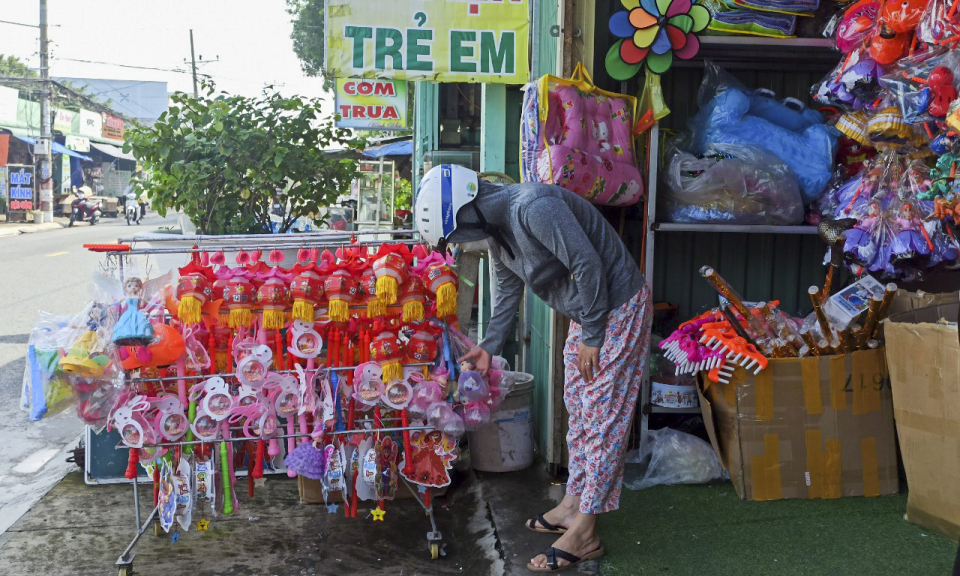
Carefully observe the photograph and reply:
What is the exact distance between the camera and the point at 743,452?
3.70 metres

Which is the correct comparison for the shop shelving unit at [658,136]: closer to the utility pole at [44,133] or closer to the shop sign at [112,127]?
the utility pole at [44,133]

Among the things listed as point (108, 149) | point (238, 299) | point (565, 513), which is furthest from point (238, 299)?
point (108, 149)

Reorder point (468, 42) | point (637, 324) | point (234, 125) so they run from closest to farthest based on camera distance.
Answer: point (637, 324) → point (468, 42) → point (234, 125)

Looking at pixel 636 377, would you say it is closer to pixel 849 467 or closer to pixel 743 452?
pixel 743 452

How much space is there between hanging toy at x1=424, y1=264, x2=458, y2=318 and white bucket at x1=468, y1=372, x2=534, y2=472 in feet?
3.46

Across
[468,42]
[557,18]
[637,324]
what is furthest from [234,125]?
[637,324]

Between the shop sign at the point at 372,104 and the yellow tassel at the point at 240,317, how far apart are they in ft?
23.9

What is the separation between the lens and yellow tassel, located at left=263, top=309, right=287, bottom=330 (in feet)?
10.8

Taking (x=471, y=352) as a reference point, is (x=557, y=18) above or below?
above

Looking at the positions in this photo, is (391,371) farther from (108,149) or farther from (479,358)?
(108,149)

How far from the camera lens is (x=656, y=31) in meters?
3.85

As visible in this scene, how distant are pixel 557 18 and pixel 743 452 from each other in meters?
2.34

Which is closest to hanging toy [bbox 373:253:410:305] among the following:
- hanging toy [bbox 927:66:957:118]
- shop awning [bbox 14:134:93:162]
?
hanging toy [bbox 927:66:957:118]

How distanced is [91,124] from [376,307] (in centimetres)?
4072
